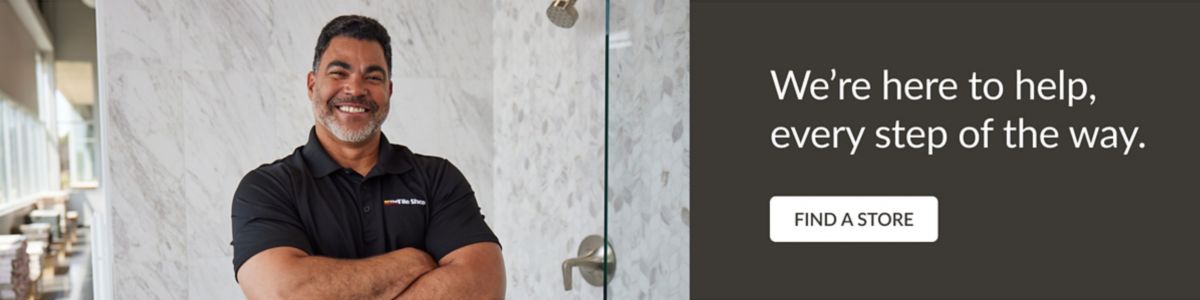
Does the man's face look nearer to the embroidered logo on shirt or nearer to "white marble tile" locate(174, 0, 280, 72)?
the embroidered logo on shirt

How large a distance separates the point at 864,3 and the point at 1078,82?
0.19m

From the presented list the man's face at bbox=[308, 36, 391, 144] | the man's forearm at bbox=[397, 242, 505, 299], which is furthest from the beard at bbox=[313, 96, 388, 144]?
the man's forearm at bbox=[397, 242, 505, 299]

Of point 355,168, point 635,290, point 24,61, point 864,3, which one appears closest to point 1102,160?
point 864,3

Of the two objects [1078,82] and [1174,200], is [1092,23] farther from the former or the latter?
[1174,200]

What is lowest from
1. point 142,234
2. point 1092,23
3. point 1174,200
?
point 142,234

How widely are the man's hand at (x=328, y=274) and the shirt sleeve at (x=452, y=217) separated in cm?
4

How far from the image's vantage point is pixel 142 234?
1425 millimetres

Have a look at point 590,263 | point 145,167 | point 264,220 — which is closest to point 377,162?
point 264,220

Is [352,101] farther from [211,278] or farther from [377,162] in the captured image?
[211,278]

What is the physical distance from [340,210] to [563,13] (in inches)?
19.0

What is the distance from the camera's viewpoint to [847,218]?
27.9 inches

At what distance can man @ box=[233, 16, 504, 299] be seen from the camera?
3.73ft

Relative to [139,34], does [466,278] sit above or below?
below

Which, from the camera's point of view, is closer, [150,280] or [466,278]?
[466,278]
